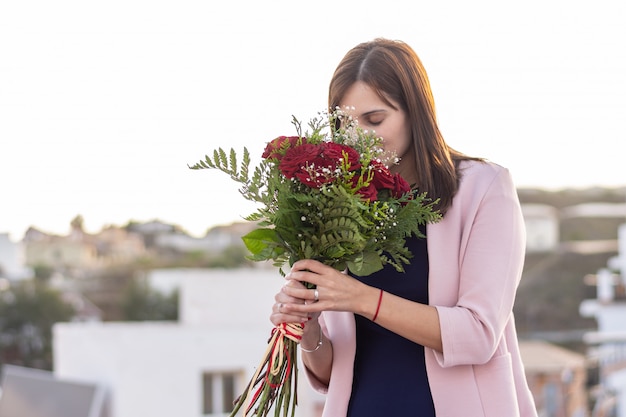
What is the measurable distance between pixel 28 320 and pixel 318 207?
4296 centimetres

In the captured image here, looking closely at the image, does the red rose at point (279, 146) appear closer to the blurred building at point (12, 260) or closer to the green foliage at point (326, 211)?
the green foliage at point (326, 211)

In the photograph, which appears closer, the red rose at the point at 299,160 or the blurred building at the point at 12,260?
the red rose at the point at 299,160

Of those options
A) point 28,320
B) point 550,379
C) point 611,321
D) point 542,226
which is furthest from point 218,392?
point 542,226

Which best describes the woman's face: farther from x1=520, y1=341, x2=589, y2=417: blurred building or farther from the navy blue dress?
x1=520, y1=341, x2=589, y2=417: blurred building

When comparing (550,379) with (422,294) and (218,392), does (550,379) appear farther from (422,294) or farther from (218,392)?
(422,294)

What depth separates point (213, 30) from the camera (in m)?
23.2

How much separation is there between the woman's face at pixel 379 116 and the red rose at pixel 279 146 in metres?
0.16

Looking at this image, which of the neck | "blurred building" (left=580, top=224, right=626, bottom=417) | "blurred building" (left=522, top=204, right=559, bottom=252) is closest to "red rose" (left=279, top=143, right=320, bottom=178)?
the neck

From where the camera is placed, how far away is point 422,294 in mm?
1772

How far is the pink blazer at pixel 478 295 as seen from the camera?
1.66m

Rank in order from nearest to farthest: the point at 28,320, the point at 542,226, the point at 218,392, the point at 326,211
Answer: the point at 326,211
the point at 218,392
the point at 28,320
the point at 542,226

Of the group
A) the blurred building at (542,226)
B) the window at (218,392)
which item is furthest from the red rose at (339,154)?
the blurred building at (542,226)

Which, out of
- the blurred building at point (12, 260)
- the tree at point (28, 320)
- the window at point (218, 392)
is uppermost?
the blurred building at point (12, 260)

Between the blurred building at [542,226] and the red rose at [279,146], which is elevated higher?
the red rose at [279,146]
